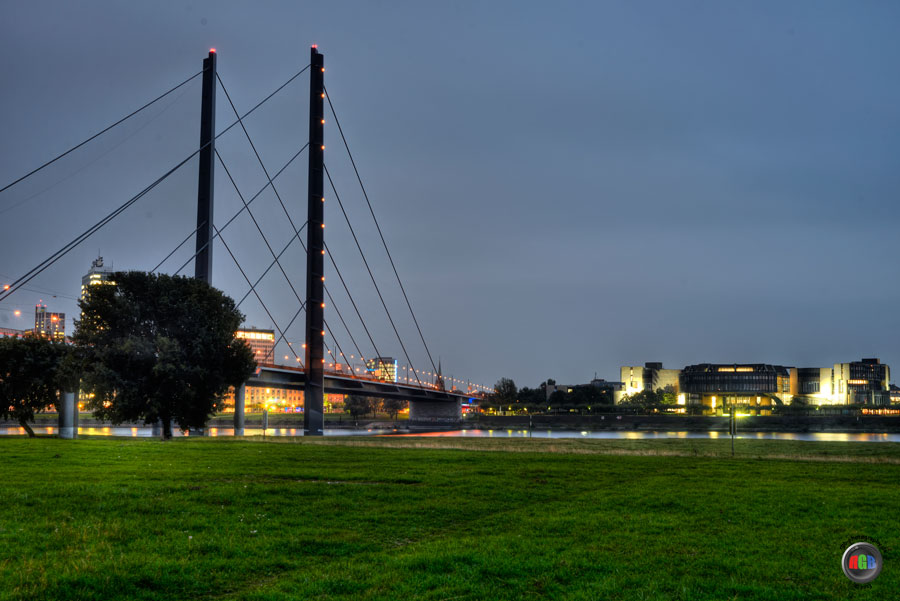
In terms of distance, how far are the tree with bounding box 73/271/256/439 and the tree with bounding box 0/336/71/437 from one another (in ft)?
6.39

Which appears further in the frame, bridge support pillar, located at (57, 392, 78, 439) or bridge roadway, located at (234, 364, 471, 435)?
bridge roadway, located at (234, 364, 471, 435)

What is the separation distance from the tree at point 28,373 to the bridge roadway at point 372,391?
24.9 metres

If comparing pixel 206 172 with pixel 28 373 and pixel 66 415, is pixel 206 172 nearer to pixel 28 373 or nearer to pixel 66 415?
pixel 28 373

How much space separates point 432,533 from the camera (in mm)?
11570

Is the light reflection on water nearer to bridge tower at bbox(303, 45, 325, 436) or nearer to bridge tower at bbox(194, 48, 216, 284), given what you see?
bridge tower at bbox(303, 45, 325, 436)

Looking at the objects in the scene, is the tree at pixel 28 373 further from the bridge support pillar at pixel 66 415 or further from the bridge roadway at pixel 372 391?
the bridge roadway at pixel 372 391

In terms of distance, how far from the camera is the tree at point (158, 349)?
4419cm

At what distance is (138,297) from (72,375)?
237 inches

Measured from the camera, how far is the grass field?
26.9ft

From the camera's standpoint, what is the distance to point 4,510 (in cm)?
1241

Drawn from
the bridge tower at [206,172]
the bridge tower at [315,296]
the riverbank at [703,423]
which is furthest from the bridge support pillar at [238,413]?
the riverbank at [703,423]

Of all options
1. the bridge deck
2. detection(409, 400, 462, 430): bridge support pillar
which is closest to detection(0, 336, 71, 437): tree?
the bridge deck

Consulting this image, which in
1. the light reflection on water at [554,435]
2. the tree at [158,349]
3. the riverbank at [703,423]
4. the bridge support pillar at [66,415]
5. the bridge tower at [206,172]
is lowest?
the riverbank at [703,423]

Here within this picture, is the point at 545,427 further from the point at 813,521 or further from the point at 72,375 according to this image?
the point at 813,521
